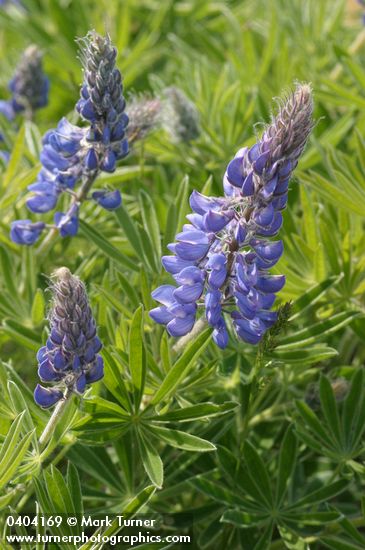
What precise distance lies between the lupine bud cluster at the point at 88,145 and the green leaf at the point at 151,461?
653 mm

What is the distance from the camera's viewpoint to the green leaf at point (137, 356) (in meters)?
1.89

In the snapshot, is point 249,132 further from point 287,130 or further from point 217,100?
point 287,130

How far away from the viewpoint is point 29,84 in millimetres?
3121

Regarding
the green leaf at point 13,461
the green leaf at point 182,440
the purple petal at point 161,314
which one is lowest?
the green leaf at point 13,461

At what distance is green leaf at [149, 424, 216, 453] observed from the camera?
6.19ft

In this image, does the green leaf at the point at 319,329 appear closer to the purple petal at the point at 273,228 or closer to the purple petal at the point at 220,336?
the purple petal at the point at 220,336

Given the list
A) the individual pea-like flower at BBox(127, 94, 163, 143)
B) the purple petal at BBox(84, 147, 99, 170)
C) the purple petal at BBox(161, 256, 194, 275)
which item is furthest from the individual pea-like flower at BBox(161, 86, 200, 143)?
the purple petal at BBox(161, 256, 194, 275)

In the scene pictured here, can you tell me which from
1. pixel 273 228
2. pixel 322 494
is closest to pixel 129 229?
pixel 273 228

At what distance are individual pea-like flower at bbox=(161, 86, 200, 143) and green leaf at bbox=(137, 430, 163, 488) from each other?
140 cm

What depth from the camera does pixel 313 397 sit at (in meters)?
2.43

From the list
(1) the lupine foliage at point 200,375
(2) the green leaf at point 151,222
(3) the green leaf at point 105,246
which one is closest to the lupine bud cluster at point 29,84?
(1) the lupine foliage at point 200,375

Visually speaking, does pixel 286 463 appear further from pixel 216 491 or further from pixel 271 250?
pixel 271 250

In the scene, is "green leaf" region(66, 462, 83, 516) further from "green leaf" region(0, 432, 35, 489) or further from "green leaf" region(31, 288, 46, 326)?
"green leaf" region(31, 288, 46, 326)

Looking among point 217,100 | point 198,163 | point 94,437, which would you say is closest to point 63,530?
point 94,437
